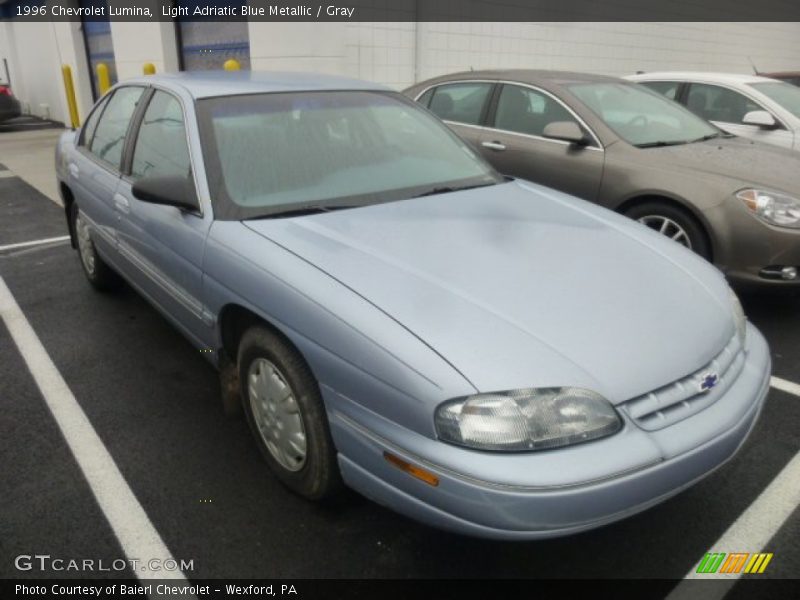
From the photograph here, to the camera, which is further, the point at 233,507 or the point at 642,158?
the point at 642,158

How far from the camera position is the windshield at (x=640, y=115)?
4480mm

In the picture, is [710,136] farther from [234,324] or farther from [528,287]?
[234,324]

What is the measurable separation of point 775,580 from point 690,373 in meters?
0.76

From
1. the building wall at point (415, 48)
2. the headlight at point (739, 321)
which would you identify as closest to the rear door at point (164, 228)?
the headlight at point (739, 321)

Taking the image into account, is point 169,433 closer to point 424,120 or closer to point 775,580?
point 424,120

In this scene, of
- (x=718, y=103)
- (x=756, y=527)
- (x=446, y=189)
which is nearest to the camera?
(x=756, y=527)

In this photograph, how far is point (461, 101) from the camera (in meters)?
5.36

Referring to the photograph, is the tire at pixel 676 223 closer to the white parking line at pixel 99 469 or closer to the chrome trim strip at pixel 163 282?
the chrome trim strip at pixel 163 282

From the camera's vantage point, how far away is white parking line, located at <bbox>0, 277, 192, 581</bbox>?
2.12 meters

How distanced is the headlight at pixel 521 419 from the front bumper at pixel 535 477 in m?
0.03

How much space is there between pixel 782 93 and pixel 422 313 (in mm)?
6370

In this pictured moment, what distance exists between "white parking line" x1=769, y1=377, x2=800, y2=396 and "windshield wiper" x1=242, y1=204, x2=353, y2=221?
2.36 metres

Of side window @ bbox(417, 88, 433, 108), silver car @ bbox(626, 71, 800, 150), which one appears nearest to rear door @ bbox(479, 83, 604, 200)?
side window @ bbox(417, 88, 433, 108)

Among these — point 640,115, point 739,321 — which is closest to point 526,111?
point 640,115
